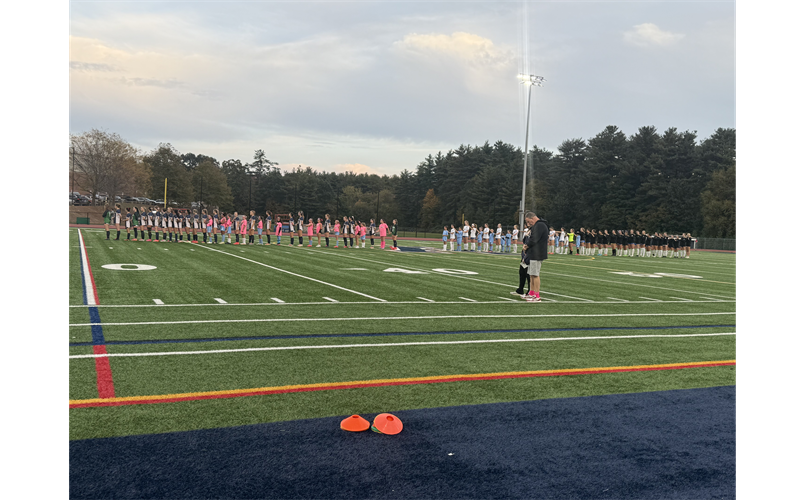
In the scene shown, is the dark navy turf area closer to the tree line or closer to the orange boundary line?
the orange boundary line

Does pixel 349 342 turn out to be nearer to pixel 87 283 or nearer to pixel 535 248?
pixel 535 248

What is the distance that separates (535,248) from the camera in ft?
40.2

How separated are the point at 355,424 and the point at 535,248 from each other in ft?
29.1

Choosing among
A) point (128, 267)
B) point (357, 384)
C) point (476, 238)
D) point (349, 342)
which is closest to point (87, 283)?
point (128, 267)

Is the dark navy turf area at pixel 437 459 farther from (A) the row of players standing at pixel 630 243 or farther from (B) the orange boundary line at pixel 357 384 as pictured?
(A) the row of players standing at pixel 630 243

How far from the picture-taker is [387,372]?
584cm

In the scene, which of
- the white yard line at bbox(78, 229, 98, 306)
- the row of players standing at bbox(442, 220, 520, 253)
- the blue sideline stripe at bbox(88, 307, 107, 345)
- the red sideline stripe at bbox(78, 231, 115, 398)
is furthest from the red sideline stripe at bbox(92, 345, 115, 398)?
the row of players standing at bbox(442, 220, 520, 253)

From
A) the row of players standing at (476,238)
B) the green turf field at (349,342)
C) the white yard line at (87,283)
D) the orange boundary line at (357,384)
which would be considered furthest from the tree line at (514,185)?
the orange boundary line at (357,384)

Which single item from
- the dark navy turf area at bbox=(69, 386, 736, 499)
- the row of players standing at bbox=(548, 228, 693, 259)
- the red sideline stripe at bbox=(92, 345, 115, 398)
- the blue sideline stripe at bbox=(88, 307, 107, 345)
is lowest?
the dark navy turf area at bbox=(69, 386, 736, 499)

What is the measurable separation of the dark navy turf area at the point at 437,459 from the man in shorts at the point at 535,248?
25.2 ft

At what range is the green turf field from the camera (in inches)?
189

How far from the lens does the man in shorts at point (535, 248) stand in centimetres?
1213

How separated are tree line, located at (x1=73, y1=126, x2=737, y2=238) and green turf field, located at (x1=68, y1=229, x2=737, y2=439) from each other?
51.5 meters

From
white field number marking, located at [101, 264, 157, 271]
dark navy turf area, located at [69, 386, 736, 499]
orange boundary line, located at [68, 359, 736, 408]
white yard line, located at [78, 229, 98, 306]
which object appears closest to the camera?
dark navy turf area, located at [69, 386, 736, 499]
